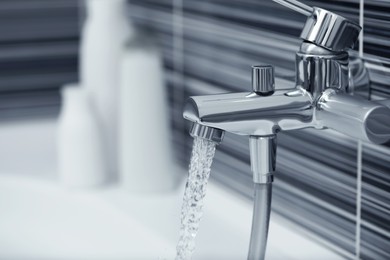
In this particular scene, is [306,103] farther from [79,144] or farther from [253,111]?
[79,144]

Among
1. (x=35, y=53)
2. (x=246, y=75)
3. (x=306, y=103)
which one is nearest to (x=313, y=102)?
(x=306, y=103)

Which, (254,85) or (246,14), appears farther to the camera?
(246,14)

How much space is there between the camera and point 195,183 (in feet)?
2.28

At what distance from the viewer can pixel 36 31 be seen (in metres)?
1.31

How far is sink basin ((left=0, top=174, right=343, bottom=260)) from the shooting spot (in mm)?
866

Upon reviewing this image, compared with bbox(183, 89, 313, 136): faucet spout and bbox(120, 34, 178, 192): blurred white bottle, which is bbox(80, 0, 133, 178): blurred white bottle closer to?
bbox(120, 34, 178, 192): blurred white bottle

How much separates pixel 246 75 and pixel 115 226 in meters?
0.26

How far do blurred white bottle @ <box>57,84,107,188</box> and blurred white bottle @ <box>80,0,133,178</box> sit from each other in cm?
3

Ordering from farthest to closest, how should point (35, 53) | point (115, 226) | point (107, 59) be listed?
point (35, 53), point (107, 59), point (115, 226)

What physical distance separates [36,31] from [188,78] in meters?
0.37

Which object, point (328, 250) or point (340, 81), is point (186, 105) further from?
point (328, 250)

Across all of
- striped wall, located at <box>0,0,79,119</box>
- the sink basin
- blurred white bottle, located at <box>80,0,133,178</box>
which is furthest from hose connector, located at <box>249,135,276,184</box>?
striped wall, located at <box>0,0,79,119</box>

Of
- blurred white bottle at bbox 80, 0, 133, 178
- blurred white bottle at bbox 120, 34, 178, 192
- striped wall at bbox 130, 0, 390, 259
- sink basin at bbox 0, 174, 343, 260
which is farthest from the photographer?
blurred white bottle at bbox 80, 0, 133, 178

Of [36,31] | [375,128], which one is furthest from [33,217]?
[375,128]
